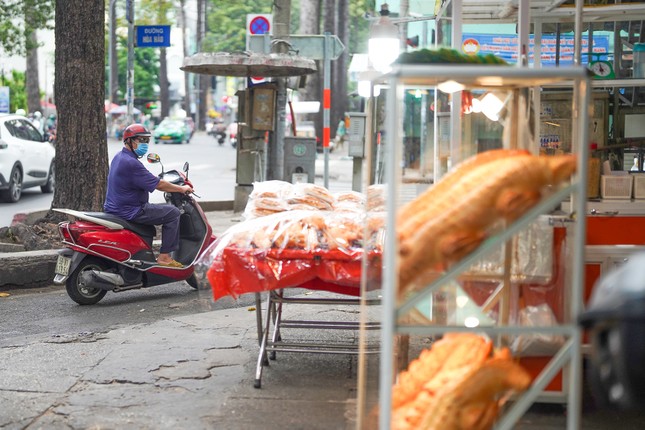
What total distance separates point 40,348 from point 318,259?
2.49 m

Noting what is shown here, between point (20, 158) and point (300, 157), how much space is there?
18.8 feet

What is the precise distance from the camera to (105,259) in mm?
8641

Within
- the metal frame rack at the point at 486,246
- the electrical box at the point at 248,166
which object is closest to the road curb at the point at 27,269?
the electrical box at the point at 248,166

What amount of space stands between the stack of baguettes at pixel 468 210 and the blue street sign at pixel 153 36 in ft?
44.1

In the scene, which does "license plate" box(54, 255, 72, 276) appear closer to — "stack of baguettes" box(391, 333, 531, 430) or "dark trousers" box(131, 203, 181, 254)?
"dark trousers" box(131, 203, 181, 254)

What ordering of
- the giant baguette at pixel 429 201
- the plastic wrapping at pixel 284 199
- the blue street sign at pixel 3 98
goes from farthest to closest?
the blue street sign at pixel 3 98 < the plastic wrapping at pixel 284 199 < the giant baguette at pixel 429 201

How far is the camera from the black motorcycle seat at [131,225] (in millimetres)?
8672

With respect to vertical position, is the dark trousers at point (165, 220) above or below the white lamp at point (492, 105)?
below

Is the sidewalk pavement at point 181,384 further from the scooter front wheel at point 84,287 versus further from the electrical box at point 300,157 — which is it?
the electrical box at point 300,157

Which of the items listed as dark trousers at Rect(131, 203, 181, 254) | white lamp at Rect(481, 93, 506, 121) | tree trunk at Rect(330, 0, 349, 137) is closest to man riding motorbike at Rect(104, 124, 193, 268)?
dark trousers at Rect(131, 203, 181, 254)

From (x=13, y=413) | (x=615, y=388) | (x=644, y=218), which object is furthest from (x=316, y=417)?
(x=615, y=388)

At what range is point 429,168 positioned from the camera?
5336mm

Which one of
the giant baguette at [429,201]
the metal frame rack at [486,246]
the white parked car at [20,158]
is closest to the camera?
the metal frame rack at [486,246]

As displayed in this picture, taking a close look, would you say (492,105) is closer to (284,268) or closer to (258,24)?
(284,268)
